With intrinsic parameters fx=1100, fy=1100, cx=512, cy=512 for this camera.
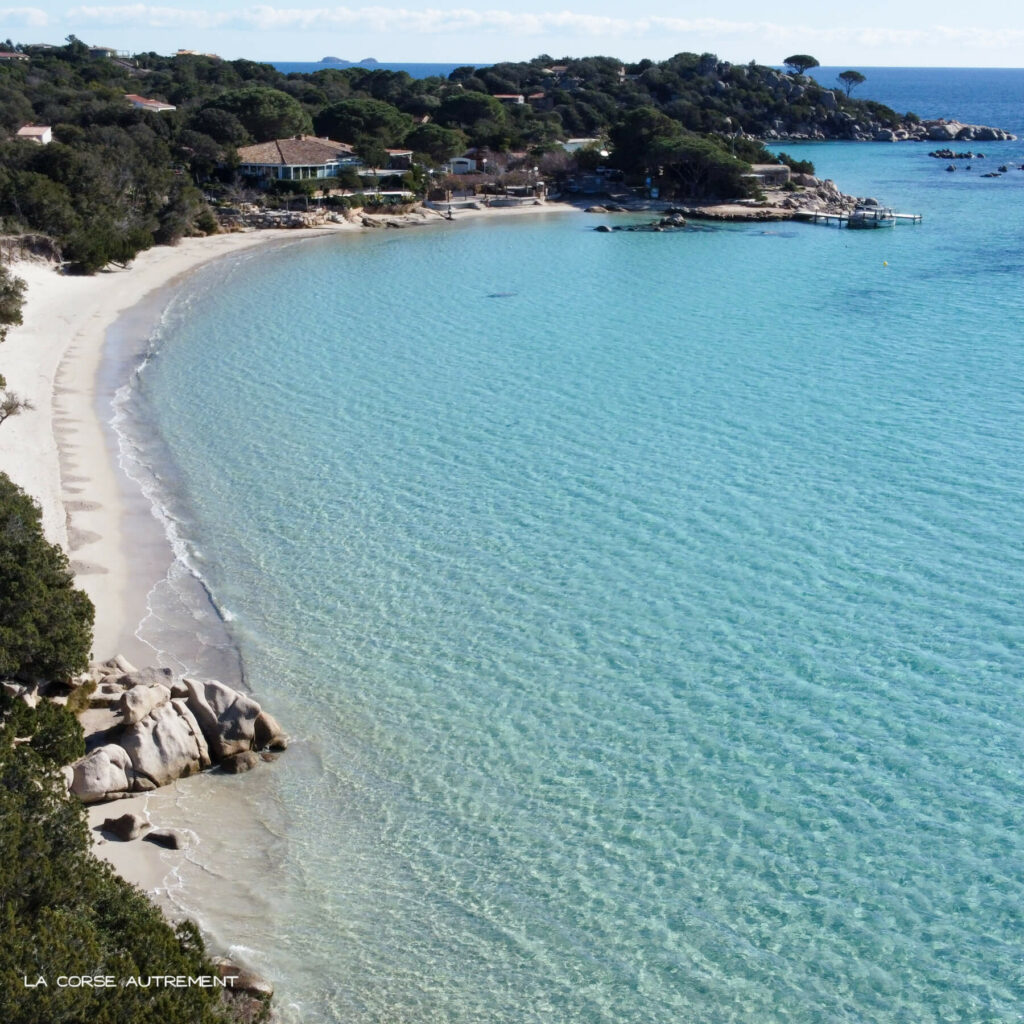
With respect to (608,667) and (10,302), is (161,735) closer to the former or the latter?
(608,667)

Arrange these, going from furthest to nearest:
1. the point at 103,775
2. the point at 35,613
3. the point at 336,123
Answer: the point at 336,123
the point at 35,613
the point at 103,775

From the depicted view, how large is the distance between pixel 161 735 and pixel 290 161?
63919mm

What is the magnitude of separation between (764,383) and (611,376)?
5.11 m

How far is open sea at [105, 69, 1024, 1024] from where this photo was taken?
522 inches

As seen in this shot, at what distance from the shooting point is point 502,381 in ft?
120

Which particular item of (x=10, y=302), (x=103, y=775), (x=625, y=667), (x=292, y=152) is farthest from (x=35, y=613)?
(x=292, y=152)

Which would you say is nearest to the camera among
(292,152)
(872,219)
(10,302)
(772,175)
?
(10,302)

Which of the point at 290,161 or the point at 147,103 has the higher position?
the point at 147,103

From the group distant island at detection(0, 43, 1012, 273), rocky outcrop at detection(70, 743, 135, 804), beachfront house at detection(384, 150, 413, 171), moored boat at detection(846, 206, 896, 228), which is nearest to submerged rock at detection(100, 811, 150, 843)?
rocky outcrop at detection(70, 743, 135, 804)

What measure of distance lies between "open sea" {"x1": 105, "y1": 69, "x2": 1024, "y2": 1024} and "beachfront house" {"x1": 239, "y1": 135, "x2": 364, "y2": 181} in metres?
36.0

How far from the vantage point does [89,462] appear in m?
28.4

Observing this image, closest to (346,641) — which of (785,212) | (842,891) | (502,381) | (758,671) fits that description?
(758,671)

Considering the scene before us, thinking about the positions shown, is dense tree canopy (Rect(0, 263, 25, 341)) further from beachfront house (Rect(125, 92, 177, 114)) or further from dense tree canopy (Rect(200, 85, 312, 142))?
beachfront house (Rect(125, 92, 177, 114))

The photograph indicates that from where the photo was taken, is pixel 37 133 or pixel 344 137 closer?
pixel 37 133
